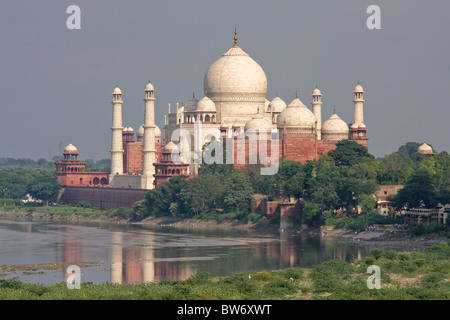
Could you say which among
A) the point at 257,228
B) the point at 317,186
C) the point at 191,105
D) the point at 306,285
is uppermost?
the point at 191,105

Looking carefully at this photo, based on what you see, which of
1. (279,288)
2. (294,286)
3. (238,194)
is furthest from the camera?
(238,194)

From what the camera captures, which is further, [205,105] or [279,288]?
[205,105]

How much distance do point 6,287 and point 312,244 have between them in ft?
74.4

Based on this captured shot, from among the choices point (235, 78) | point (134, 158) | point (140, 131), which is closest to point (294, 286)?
point (235, 78)

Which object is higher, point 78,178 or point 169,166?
point 169,166

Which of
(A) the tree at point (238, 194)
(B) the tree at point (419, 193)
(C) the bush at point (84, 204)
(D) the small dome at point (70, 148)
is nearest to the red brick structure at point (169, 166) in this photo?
(A) the tree at point (238, 194)

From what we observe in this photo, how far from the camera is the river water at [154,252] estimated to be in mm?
47156

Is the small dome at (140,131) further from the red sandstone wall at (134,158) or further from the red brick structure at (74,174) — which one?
the red brick structure at (74,174)

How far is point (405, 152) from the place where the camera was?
10675cm

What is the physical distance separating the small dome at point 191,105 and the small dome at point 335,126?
1003cm

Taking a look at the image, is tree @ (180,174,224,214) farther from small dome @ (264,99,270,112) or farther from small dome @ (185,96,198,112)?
small dome @ (264,99,270,112)

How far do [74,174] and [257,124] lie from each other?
20592 mm

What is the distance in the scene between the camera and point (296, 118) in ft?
257

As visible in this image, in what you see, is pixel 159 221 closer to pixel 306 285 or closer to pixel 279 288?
pixel 306 285
